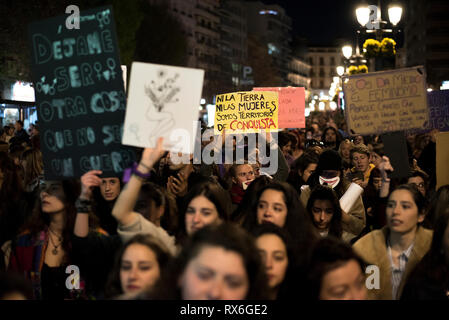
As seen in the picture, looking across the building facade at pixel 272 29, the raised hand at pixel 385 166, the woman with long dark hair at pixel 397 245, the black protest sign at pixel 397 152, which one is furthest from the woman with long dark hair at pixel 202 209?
the building facade at pixel 272 29

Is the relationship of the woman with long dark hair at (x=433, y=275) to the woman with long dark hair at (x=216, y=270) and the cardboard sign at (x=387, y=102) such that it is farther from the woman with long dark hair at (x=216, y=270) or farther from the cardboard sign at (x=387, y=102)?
the cardboard sign at (x=387, y=102)

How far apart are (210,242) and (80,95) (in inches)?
98.5

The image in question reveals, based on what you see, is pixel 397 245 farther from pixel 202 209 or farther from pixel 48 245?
pixel 48 245

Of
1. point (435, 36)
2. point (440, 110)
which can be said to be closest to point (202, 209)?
point (440, 110)

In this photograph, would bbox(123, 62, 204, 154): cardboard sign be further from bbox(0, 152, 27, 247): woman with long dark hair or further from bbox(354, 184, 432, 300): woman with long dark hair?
bbox(354, 184, 432, 300): woman with long dark hair

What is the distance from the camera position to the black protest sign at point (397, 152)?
22.9 ft

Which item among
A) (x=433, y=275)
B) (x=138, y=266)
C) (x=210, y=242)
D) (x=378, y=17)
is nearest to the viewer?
(x=210, y=242)

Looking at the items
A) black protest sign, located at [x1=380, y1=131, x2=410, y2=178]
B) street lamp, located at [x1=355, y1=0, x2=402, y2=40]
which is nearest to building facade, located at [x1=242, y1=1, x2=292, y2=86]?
street lamp, located at [x1=355, y1=0, x2=402, y2=40]

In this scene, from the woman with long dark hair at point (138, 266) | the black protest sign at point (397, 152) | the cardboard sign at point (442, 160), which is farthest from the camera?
the cardboard sign at point (442, 160)

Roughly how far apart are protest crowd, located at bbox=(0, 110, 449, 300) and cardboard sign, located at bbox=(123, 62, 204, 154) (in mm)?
149

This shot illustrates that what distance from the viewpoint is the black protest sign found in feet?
22.9

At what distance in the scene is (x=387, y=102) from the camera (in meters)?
8.25

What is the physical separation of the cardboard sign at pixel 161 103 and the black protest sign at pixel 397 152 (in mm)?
2382
